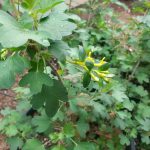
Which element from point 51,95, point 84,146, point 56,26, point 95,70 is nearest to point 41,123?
point 84,146

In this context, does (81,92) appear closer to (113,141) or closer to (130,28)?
(113,141)

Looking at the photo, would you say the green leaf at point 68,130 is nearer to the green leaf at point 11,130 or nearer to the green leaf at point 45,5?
the green leaf at point 11,130

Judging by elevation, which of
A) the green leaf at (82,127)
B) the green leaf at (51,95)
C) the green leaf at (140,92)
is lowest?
the green leaf at (140,92)

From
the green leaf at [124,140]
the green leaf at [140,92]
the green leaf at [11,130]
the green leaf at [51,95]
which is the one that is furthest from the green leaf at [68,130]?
the green leaf at [140,92]

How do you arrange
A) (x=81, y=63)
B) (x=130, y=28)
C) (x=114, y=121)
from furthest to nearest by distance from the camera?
(x=130, y=28), (x=114, y=121), (x=81, y=63)

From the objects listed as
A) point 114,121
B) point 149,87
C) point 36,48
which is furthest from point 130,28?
point 36,48

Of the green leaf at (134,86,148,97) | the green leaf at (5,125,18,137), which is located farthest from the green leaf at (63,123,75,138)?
the green leaf at (134,86,148,97)
